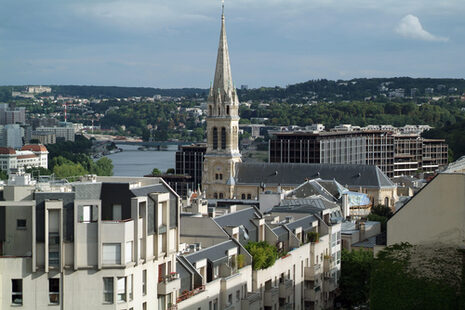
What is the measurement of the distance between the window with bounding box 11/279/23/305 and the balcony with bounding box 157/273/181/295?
4.30 metres

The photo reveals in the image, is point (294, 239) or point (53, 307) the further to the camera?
point (294, 239)

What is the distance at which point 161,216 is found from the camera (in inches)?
1252

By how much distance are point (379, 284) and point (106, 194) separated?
283 inches

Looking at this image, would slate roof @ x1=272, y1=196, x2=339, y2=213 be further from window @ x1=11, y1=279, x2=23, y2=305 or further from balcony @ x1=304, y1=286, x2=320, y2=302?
window @ x1=11, y1=279, x2=23, y2=305

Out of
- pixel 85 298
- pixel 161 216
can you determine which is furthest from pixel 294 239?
pixel 85 298

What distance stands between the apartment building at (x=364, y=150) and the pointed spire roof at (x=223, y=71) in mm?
48588

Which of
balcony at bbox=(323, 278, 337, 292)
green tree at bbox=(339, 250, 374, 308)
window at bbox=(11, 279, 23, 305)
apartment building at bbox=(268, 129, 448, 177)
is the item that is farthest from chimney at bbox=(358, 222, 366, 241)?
apartment building at bbox=(268, 129, 448, 177)

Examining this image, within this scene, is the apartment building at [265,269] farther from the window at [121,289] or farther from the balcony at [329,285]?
the window at [121,289]

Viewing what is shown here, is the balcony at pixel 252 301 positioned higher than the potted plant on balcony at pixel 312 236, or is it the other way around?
the potted plant on balcony at pixel 312 236

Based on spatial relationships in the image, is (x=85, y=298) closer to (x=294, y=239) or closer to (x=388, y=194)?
(x=294, y=239)

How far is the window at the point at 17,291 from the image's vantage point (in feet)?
94.3

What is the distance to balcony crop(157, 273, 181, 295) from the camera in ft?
105

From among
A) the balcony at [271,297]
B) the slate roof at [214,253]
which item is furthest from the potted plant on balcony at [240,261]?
the balcony at [271,297]

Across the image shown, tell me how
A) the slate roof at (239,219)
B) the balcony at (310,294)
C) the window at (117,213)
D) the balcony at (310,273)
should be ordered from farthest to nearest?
the balcony at (310,294) → the balcony at (310,273) → the slate roof at (239,219) → the window at (117,213)
